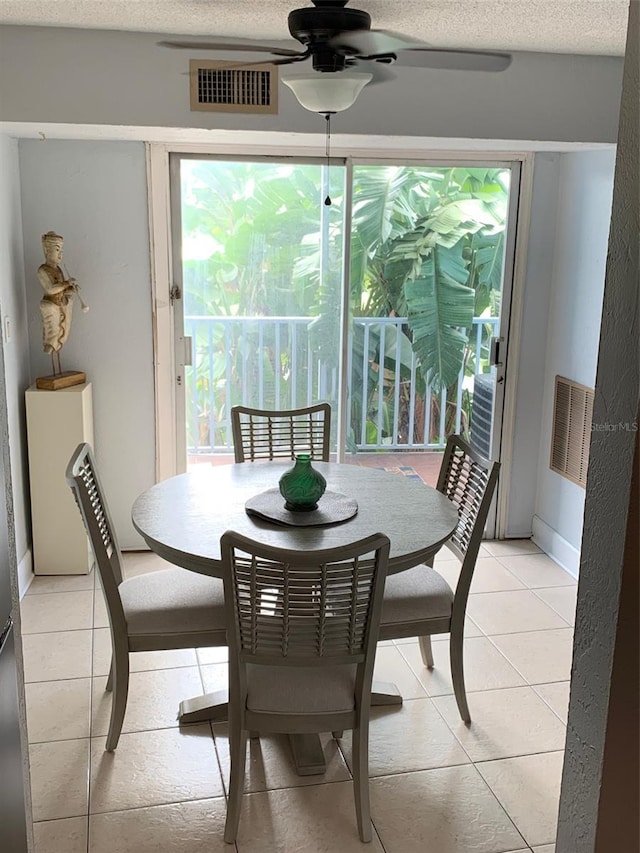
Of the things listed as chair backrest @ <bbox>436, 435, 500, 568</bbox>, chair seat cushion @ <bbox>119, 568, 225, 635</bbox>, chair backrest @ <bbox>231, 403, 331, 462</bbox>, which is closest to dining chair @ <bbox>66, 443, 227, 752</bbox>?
chair seat cushion @ <bbox>119, 568, 225, 635</bbox>

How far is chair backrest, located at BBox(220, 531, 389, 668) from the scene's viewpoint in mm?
2020

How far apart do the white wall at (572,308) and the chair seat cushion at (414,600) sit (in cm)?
154

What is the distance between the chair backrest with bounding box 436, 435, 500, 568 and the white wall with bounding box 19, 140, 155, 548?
5.51ft

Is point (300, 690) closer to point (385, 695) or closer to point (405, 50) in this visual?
point (385, 695)

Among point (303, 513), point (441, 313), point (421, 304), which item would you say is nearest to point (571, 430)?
point (441, 313)

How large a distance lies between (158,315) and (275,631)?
90.3 inches

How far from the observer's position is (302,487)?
8.77 feet

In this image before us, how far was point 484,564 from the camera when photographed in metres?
4.22

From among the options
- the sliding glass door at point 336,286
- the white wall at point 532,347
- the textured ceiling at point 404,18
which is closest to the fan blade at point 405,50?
the textured ceiling at point 404,18

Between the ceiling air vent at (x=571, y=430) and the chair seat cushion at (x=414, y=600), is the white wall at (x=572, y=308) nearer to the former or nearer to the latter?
the ceiling air vent at (x=571, y=430)

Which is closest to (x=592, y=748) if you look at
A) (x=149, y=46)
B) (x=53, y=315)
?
(x=149, y=46)

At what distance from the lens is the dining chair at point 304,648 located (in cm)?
206

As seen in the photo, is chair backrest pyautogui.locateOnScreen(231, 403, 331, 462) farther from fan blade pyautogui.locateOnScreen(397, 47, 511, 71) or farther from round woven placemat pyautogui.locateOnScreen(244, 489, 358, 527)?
fan blade pyautogui.locateOnScreen(397, 47, 511, 71)

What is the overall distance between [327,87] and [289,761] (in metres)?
2.04
